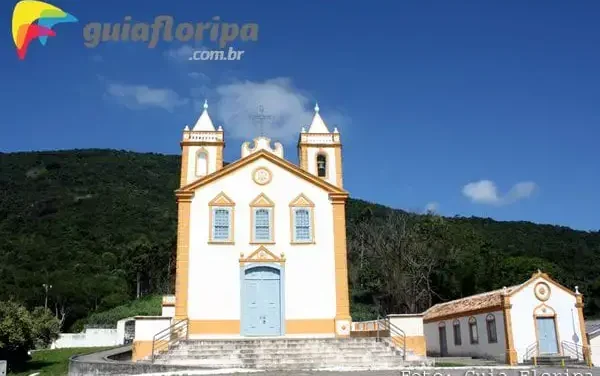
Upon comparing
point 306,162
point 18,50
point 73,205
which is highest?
point 73,205

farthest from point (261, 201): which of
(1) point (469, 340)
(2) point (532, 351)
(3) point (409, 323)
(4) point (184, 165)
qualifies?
(2) point (532, 351)

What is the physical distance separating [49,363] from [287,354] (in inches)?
568

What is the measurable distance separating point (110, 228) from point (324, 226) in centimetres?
5560

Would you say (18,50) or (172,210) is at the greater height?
(172,210)

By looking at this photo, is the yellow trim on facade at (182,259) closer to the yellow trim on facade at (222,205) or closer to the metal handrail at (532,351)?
the yellow trim on facade at (222,205)

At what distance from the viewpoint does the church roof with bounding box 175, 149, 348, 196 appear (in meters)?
22.7

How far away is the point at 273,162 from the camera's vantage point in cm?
2334

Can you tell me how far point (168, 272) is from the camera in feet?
178

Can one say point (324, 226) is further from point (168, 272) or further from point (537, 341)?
point (168, 272)

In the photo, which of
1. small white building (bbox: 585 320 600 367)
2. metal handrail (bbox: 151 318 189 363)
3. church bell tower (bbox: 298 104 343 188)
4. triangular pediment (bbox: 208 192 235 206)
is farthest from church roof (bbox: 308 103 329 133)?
small white building (bbox: 585 320 600 367)

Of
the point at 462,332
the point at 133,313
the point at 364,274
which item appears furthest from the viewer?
the point at 364,274

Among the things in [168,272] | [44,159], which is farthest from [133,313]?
[44,159]

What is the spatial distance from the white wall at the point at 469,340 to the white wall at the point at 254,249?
797 centimetres

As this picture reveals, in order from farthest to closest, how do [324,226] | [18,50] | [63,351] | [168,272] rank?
[168,272]
[63,351]
[324,226]
[18,50]
